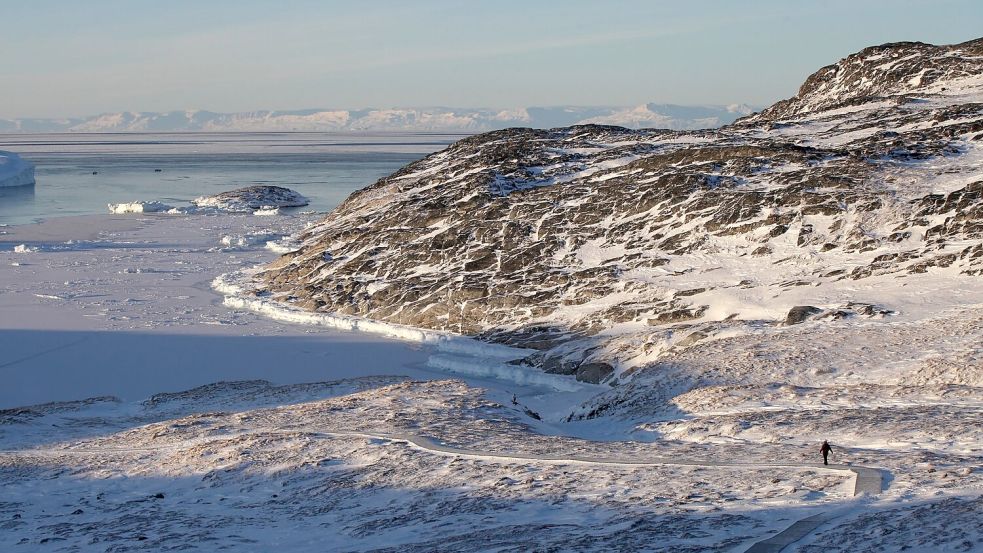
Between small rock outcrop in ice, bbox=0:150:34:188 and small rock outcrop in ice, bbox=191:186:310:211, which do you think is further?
small rock outcrop in ice, bbox=0:150:34:188

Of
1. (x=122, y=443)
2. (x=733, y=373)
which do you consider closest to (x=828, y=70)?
(x=733, y=373)

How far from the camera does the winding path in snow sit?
573 inches

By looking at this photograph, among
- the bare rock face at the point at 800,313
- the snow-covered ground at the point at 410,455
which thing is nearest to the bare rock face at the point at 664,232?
the bare rock face at the point at 800,313

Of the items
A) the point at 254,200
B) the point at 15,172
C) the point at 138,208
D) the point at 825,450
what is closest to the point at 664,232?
the point at 825,450

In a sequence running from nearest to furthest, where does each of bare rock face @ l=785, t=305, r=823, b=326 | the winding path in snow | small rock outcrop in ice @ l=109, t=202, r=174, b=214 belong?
the winding path in snow < bare rock face @ l=785, t=305, r=823, b=326 < small rock outcrop in ice @ l=109, t=202, r=174, b=214

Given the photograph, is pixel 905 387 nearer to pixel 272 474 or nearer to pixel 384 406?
pixel 384 406

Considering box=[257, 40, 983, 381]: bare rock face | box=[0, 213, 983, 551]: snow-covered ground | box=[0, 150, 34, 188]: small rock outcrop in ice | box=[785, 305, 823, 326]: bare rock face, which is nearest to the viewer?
box=[0, 213, 983, 551]: snow-covered ground

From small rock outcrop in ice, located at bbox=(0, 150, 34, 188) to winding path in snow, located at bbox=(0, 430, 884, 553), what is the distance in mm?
105499

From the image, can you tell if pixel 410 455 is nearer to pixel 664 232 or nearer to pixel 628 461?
pixel 628 461

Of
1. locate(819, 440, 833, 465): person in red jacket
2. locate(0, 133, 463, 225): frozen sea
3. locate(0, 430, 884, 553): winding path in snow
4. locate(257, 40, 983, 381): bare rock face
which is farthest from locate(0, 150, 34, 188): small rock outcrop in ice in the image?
locate(819, 440, 833, 465): person in red jacket

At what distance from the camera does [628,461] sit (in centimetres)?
1994

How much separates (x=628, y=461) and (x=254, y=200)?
267 ft

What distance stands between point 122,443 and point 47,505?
488cm

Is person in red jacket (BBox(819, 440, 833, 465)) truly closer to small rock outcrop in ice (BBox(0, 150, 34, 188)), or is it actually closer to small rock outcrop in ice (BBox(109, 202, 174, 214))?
small rock outcrop in ice (BBox(109, 202, 174, 214))
